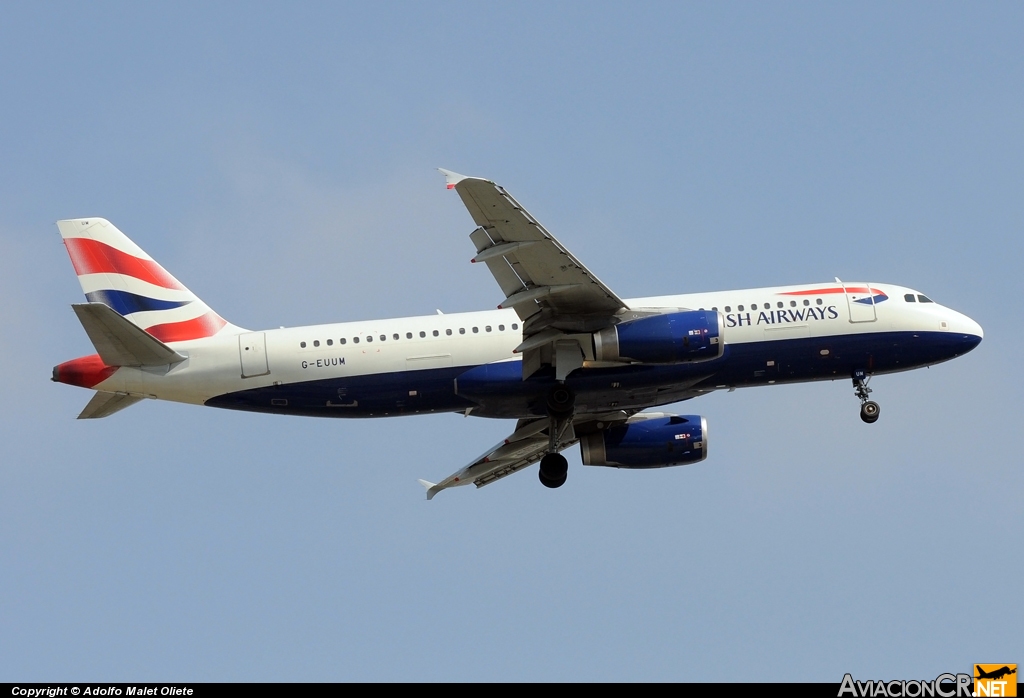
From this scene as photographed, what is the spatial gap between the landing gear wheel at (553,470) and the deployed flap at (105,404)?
13626 millimetres

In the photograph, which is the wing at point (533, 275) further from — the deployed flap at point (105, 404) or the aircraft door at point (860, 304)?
the deployed flap at point (105, 404)

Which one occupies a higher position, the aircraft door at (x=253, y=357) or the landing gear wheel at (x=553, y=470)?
the aircraft door at (x=253, y=357)

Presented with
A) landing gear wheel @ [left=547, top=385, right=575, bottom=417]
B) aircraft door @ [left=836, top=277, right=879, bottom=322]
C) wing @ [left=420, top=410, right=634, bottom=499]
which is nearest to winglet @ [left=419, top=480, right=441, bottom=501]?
wing @ [left=420, top=410, right=634, bottom=499]

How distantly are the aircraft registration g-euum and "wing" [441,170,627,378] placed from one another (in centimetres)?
7

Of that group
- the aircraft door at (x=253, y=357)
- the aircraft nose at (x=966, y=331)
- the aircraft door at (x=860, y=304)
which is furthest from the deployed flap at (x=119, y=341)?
the aircraft nose at (x=966, y=331)

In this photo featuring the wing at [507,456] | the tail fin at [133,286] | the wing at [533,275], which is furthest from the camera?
the wing at [507,456]

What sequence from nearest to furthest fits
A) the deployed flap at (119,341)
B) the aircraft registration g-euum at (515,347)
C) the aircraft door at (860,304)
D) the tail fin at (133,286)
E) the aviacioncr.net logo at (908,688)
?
1. the aviacioncr.net logo at (908,688)
2. the deployed flap at (119,341)
3. the aircraft registration g-euum at (515,347)
4. the tail fin at (133,286)
5. the aircraft door at (860,304)

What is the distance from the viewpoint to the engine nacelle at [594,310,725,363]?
143 feet

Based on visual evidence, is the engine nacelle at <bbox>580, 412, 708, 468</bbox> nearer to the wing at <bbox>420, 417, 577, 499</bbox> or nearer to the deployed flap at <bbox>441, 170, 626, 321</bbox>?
the wing at <bbox>420, 417, 577, 499</bbox>

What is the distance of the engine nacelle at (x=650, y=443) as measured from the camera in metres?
51.4

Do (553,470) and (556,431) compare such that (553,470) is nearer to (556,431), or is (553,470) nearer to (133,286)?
(556,431)

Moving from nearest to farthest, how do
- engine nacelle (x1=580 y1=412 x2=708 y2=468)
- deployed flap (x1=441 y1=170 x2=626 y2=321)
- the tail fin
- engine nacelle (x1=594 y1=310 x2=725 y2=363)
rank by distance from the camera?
deployed flap (x1=441 y1=170 x2=626 y2=321)
engine nacelle (x1=594 y1=310 x2=725 y2=363)
the tail fin
engine nacelle (x1=580 y1=412 x2=708 y2=468)

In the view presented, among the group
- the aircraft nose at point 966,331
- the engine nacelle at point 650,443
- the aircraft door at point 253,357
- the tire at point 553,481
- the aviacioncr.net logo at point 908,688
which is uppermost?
the aircraft door at point 253,357

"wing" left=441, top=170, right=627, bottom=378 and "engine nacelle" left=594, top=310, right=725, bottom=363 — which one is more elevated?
"wing" left=441, top=170, right=627, bottom=378
